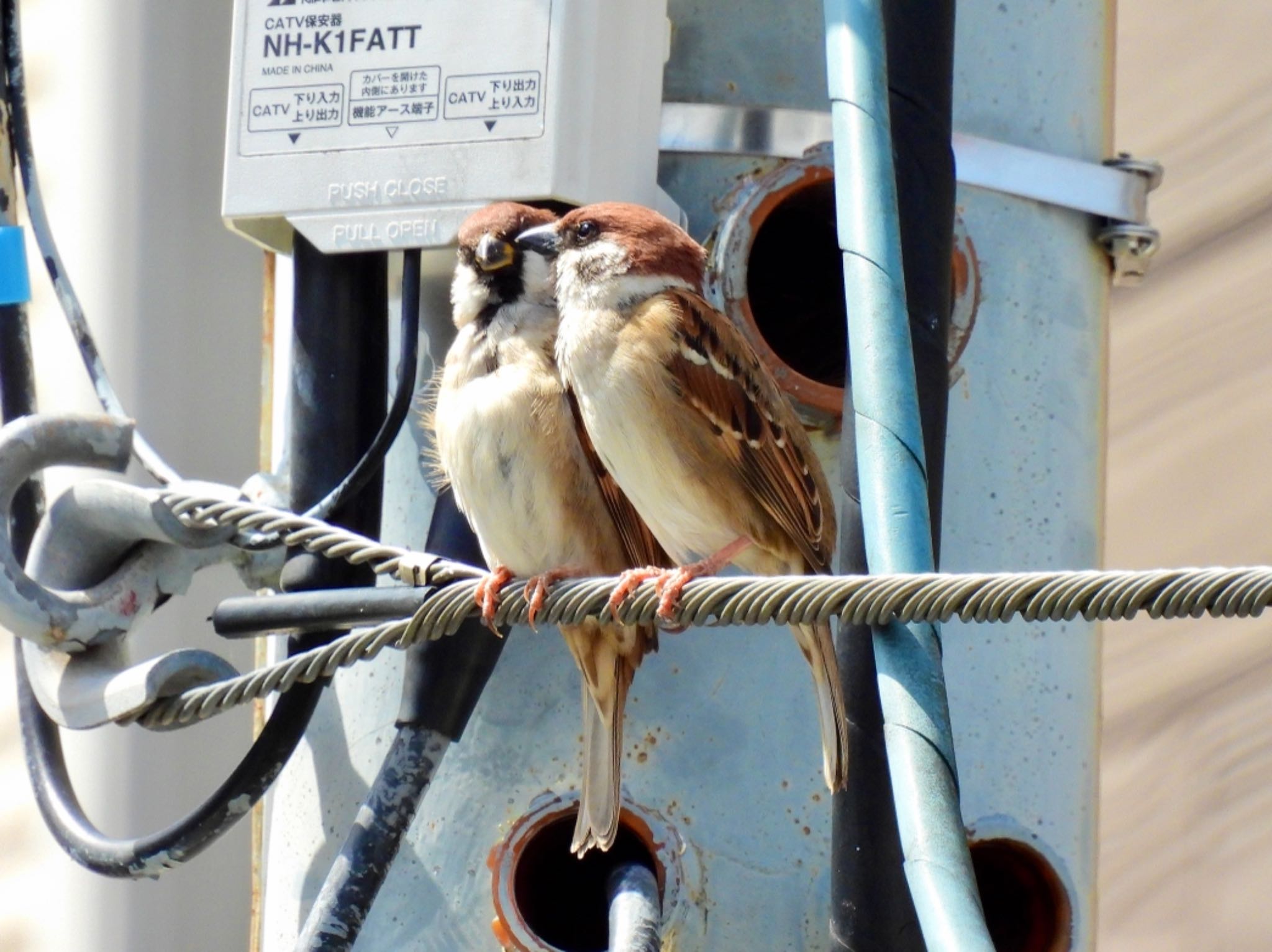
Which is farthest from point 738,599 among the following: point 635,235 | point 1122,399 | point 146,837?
point 1122,399

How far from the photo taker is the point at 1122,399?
566 centimetres

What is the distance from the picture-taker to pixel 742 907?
10.0ft

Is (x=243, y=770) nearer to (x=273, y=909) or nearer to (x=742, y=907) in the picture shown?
(x=273, y=909)

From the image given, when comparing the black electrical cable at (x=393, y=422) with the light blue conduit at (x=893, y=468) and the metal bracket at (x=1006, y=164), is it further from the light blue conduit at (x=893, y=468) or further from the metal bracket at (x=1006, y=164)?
the light blue conduit at (x=893, y=468)

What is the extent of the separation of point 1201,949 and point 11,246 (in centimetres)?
373

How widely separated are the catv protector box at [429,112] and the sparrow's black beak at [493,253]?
0.05 meters

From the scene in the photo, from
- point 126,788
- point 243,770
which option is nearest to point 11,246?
point 243,770

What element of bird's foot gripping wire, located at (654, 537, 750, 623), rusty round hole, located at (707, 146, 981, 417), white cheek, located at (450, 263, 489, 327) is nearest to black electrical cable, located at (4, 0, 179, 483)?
white cheek, located at (450, 263, 489, 327)

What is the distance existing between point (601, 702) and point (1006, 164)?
3.69 feet

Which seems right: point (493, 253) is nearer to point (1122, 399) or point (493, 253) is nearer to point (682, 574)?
point (682, 574)

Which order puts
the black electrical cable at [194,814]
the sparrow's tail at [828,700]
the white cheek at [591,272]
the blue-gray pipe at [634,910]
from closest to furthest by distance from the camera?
the sparrow's tail at [828,700] → the blue-gray pipe at [634,910] → the black electrical cable at [194,814] → the white cheek at [591,272]

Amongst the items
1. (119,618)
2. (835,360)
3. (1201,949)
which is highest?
(835,360)

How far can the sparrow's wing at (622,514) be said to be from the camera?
3137mm

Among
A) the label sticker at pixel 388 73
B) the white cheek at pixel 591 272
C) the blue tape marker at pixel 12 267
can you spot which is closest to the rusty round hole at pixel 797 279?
the white cheek at pixel 591 272
